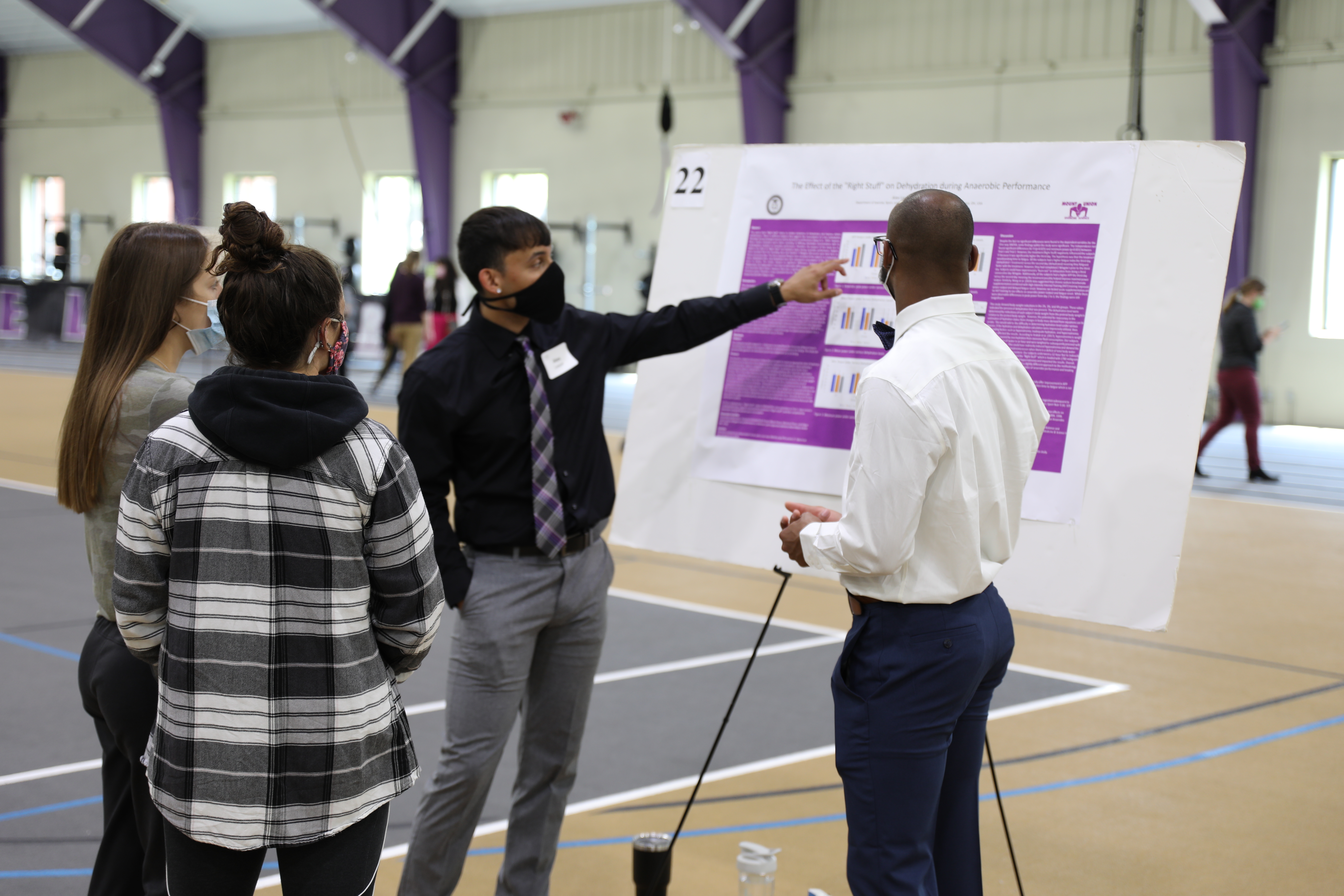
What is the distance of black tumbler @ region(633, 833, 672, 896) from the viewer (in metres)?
2.55

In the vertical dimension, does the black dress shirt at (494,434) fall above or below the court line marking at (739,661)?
above

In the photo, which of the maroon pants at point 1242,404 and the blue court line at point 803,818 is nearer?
the blue court line at point 803,818

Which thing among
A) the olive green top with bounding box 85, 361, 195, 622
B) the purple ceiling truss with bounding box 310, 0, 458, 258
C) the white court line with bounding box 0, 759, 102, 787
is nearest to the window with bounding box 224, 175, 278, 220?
the purple ceiling truss with bounding box 310, 0, 458, 258

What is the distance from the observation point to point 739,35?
15180mm

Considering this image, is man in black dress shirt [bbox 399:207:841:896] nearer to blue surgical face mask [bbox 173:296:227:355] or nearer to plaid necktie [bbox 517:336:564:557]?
plaid necktie [bbox 517:336:564:557]

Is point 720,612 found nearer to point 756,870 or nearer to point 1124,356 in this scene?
point 756,870

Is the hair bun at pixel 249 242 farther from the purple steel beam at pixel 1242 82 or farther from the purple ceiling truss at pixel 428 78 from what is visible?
the purple ceiling truss at pixel 428 78

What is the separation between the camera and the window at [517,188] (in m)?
18.3

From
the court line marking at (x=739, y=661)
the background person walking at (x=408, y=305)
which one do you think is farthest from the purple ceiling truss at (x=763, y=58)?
the court line marking at (x=739, y=661)

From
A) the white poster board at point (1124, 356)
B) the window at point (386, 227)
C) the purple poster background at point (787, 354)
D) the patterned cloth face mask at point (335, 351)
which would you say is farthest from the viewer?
the window at point (386, 227)

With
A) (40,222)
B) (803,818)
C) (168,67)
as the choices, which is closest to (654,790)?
(803,818)

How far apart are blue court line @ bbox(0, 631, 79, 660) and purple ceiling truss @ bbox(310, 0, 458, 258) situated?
14.2 m

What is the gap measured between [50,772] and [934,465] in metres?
2.87

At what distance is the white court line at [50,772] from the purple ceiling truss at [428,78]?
15.5 m
